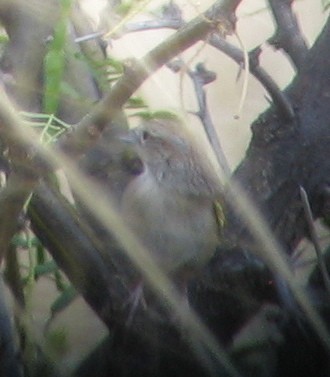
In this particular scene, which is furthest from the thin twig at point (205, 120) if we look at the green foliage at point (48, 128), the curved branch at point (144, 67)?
the curved branch at point (144, 67)

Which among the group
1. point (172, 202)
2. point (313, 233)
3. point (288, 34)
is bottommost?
point (313, 233)

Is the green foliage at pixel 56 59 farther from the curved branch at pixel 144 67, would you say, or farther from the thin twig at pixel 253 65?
the thin twig at pixel 253 65

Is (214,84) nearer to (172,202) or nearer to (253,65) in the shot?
A: (172,202)

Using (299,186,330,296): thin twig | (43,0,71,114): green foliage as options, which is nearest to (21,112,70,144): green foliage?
(43,0,71,114): green foliage

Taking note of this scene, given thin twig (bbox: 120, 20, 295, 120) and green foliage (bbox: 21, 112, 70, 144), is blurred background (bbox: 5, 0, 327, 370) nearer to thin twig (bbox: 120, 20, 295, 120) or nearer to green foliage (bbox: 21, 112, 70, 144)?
thin twig (bbox: 120, 20, 295, 120)

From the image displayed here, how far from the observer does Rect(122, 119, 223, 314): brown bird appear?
167cm

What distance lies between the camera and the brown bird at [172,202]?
1.67 metres

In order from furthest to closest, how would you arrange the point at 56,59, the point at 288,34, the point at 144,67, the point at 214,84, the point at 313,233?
the point at 214,84, the point at 288,34, the point at 313,233, the point at 56,59, the point at 144,67

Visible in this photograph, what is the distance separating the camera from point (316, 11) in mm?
2043

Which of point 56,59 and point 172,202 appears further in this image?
point 172,202

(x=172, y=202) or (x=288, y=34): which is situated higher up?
(x=288, y=34)


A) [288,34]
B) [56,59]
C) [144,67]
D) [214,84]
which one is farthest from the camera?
[214,84]

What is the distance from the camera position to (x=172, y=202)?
67.4 inches

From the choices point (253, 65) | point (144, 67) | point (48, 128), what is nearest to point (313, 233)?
point (253, 65)
